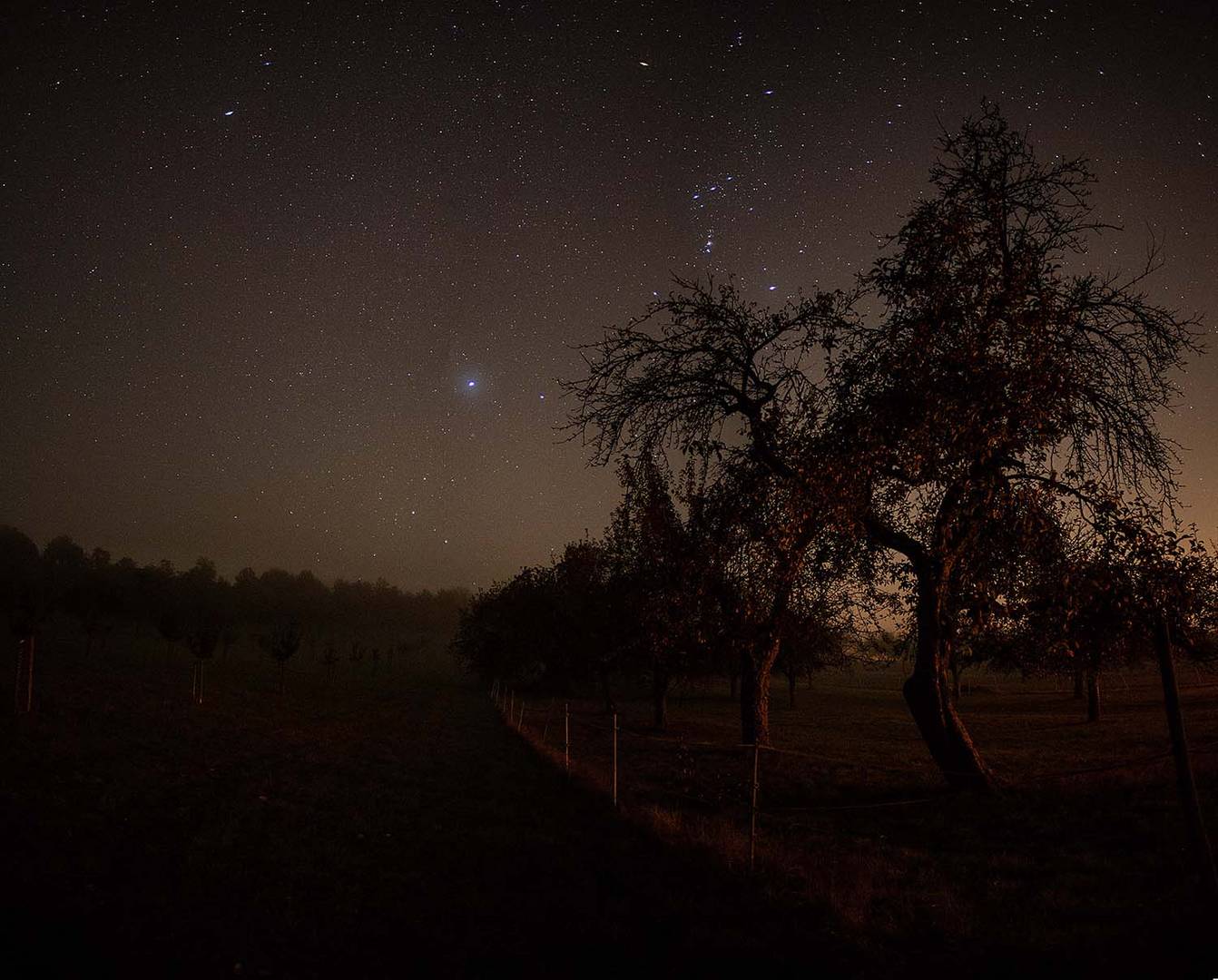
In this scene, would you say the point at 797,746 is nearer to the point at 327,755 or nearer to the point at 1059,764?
the point at 1059,764

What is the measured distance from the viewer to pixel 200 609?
3780 inches

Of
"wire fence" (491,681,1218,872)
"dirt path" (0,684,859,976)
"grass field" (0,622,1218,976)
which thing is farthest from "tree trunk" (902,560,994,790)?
"dirt path" (0,684,859,976)

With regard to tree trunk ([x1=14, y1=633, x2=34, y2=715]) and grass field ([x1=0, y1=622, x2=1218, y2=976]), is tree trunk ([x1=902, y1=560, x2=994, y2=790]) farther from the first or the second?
tree trunk ([x1=14, y1=633, x2=34, y2=715])

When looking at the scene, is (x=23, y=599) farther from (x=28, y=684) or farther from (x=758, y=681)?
(x=758, y=681)

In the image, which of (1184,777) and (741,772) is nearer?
(1184,777)

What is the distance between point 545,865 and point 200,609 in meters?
108

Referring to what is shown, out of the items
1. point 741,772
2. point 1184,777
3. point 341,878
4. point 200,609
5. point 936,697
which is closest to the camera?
point 1184,777

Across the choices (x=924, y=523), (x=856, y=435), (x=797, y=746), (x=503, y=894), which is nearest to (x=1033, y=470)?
(x=924, y=523)

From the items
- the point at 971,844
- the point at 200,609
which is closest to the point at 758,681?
the point at 971,844

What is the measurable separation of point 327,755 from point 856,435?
16.4 meters

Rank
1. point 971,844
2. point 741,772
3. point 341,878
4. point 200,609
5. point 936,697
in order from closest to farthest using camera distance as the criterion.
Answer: point 341,878
point 971,844
point 936,697
point 741,772
point 200,609

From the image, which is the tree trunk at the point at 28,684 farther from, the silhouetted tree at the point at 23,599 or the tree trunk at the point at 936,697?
the tree trunk at the point at 936,697

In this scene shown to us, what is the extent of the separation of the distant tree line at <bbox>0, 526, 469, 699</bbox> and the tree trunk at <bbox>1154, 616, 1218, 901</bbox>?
996 inches

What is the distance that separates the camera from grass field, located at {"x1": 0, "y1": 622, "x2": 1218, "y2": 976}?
5.52 metres
